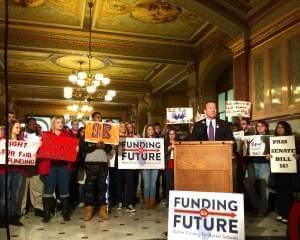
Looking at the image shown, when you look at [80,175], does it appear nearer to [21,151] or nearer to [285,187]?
[21,151]

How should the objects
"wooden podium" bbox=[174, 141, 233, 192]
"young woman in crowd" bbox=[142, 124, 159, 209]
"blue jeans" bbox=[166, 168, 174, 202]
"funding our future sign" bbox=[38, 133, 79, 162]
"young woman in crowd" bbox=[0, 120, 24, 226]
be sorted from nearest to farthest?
"wooden podium" bbox=[174, 141, 233, 192], "young woman in crowd" bbox=[0, 120, 24, 226], "funding our future sign" bbox=[38, 133, 79, 162], "blue jeans" bbox=[166, 168, 174, 202], "young woman in crowd" bbox=[142, 124, 159, 209]

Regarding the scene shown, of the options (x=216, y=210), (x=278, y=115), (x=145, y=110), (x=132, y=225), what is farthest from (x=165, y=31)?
(x=145, y=110)

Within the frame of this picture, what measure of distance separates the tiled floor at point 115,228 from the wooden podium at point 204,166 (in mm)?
956

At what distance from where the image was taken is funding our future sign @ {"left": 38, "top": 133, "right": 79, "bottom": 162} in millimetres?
5391

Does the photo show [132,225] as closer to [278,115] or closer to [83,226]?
[83,226]

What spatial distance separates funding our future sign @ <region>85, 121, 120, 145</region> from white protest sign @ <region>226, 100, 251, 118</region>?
8.74 ft

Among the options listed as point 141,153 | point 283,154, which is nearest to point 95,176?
point 141,153

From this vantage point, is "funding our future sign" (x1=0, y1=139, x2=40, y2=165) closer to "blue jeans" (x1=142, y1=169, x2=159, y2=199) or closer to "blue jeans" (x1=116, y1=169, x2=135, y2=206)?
"blue jeans" (x1=116, y1=169, x2=135, y2=206)

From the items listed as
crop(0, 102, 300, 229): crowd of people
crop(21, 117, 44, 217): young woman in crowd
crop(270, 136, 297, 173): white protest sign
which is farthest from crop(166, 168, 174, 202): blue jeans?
crop(21, 117, 44, 217): young woman in crowd

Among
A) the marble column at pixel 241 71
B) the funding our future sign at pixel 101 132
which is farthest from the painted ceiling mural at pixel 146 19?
the funding our future sign at pixel 101 132

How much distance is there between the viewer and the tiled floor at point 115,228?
15.0 ft

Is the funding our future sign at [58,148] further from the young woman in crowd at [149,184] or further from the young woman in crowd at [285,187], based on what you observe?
the young woman in crowd at [285,187]

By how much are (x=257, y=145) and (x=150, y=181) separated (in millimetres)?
1999

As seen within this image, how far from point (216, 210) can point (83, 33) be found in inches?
297
